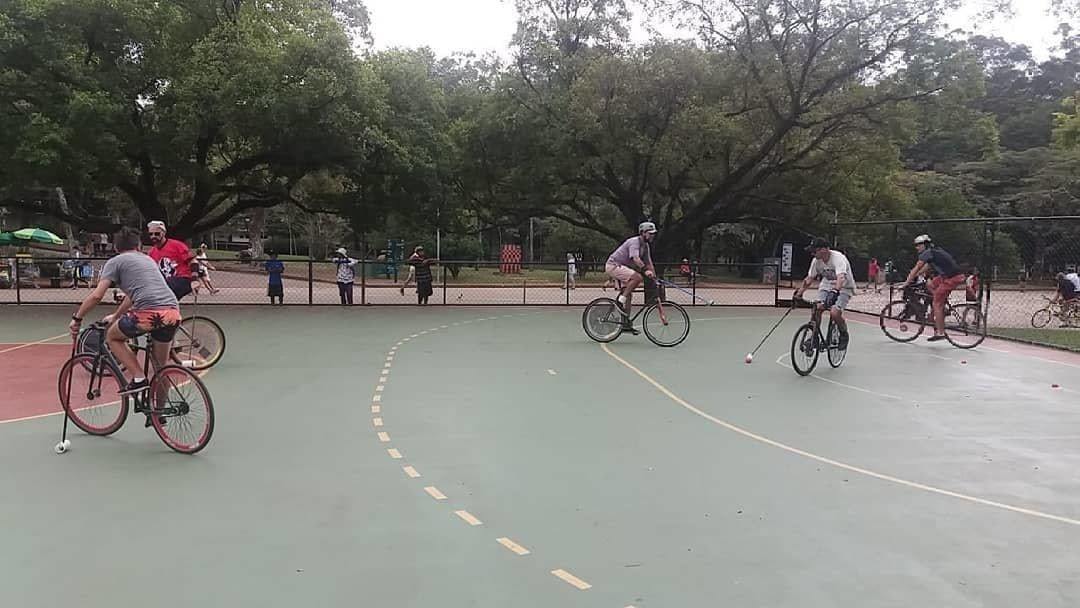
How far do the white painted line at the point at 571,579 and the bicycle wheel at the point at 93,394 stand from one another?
411cm

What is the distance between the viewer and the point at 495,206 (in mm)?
27875

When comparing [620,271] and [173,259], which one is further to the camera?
[620,271]

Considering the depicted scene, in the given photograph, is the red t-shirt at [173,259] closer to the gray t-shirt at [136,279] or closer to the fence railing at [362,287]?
the gray t-shirt at [136,279]

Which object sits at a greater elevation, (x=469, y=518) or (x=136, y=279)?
(x=136, y=279)

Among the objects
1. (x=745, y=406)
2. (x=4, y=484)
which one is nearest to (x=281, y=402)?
(x=4, y=484)

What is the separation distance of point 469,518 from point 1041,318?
57.5ft

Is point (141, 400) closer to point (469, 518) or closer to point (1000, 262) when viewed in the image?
point (469, 518)

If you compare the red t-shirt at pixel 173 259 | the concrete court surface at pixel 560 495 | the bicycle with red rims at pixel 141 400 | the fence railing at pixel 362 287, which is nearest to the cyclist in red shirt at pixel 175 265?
the red t-shirt at pixel 173 259

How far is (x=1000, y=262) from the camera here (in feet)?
114

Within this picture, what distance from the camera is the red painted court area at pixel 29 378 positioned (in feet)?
24.3

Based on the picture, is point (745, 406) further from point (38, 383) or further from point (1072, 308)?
point (1072, 308)

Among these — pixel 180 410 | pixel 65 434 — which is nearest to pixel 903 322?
pixel 180 410

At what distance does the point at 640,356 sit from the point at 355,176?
1254 cm

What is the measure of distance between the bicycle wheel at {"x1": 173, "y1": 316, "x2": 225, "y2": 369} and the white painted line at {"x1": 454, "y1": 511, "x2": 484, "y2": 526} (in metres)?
5.90
